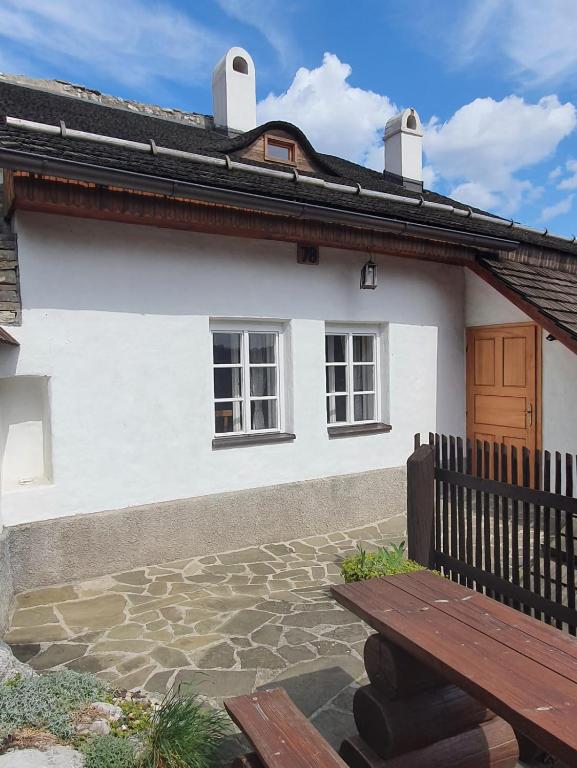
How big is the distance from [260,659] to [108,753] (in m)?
1.60

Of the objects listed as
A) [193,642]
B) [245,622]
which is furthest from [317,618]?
[193,642]

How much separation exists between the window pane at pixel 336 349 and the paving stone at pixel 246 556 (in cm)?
251

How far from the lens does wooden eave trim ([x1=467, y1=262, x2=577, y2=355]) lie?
5961 millimetres

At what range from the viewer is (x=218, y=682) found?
11.0 feet

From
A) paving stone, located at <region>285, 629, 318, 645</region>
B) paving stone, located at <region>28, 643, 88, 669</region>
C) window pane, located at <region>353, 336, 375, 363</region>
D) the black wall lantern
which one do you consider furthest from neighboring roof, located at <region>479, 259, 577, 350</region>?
paving stone, located at <region>28, 643, 88, 669</region>

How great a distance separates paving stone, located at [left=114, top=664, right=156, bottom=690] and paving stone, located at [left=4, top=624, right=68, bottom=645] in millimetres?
799

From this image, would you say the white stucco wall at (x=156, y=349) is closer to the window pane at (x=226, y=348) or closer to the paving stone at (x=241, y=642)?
the window pane at (x=226, y=348)

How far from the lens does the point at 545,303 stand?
21.3 ft

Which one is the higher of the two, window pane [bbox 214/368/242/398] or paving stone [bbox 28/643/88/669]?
window pane [bbox 214/368/242/398]

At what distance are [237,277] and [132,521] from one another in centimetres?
279

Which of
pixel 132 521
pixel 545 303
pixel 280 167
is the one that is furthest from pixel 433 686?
pixel 280 167

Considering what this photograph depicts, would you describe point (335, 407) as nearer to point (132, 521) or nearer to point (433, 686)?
point (132, 521)

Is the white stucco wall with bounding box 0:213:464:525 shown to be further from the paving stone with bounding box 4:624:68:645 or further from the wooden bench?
the wooden bench

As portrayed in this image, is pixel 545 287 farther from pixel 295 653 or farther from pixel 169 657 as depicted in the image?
pixel 169 657
